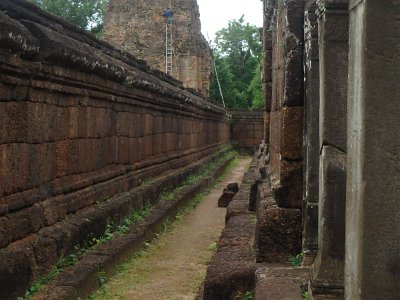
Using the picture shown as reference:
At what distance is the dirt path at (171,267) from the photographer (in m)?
5.30

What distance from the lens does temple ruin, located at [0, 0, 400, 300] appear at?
2260mm

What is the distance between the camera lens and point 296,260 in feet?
14.6

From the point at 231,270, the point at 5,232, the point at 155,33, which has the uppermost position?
the point at 155,33

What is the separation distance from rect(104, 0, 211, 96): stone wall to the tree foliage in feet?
34.2

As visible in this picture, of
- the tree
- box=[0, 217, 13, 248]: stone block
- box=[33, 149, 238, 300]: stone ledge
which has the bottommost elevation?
box=[33, 149, 238, 300]: stone ledge

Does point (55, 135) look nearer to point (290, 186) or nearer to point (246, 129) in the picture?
point (290, 186)

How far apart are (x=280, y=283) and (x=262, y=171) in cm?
450

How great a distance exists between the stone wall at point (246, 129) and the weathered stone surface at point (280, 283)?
999 inches

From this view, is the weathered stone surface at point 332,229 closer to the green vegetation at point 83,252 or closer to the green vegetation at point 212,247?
the green vegetation at point 83,252

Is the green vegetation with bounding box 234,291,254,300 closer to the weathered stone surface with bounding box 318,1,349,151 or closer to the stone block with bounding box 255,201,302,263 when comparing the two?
the stone block with bounding box 255,201,302,263

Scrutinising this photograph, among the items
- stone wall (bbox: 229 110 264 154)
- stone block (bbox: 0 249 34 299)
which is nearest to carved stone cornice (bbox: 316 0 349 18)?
stone block (bbox: 0 249 34 299)

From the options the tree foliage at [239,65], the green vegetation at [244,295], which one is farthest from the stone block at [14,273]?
the tree foliage at [239,65]

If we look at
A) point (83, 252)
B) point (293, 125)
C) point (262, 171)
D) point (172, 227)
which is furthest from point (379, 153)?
point (172, 227)

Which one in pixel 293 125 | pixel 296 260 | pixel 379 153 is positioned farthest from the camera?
pixel 293 125
